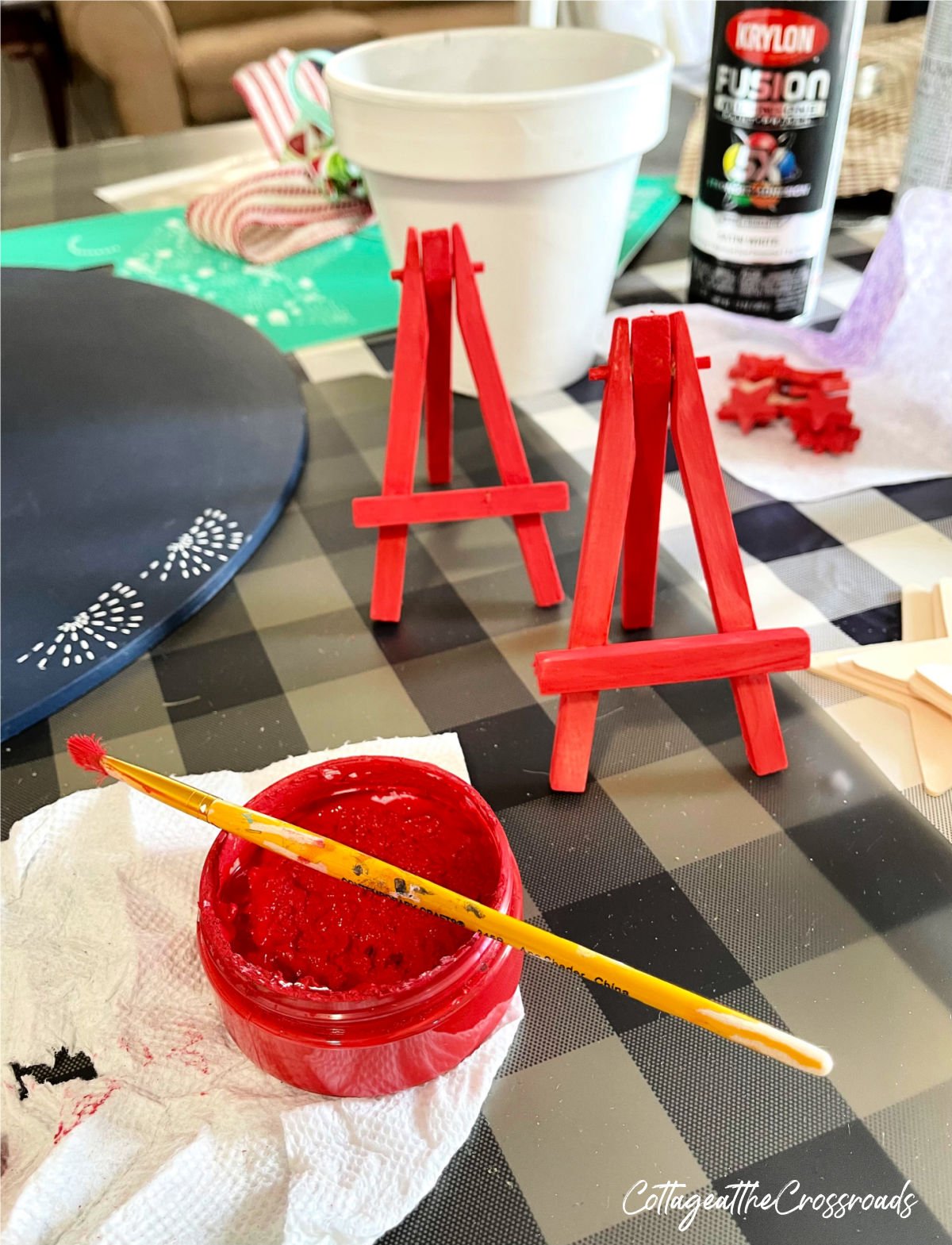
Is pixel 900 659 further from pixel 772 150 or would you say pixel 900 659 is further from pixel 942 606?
pixel 772 150

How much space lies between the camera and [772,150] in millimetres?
860

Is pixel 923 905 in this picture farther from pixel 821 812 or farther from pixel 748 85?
pixel 748 85

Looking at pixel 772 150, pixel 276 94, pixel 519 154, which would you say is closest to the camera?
pixel 519 154

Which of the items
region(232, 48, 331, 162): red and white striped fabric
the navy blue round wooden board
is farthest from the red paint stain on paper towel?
region(232, 48, 331, 162): red and white striped fabric

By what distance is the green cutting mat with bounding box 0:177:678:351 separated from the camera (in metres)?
1.03

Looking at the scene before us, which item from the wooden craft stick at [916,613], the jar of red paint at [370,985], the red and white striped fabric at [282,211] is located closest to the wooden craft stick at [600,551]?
the jar of red paint at [370,985]

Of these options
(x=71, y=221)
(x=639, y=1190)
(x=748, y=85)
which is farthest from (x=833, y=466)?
(x=71, y=221)

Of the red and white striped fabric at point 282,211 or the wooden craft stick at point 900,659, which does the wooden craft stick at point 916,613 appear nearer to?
the wooden craft stick at point 900,659

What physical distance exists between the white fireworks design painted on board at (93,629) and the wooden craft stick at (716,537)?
1.23 feet

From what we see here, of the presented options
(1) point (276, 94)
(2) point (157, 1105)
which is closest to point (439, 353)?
(2) point (157, 1105)

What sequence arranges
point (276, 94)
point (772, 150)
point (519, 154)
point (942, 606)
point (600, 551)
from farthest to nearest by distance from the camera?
point (276, 94) < point (772, 150) < point (519, 154) < point (942, 606) < point (600, 551)

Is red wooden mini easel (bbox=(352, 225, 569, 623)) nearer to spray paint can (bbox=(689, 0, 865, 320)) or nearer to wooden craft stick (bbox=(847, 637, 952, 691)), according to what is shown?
wooden craft stick (bbox=(847, 637, 952, 691))

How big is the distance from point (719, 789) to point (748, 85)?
623 millimetres

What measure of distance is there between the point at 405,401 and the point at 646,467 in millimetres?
170
